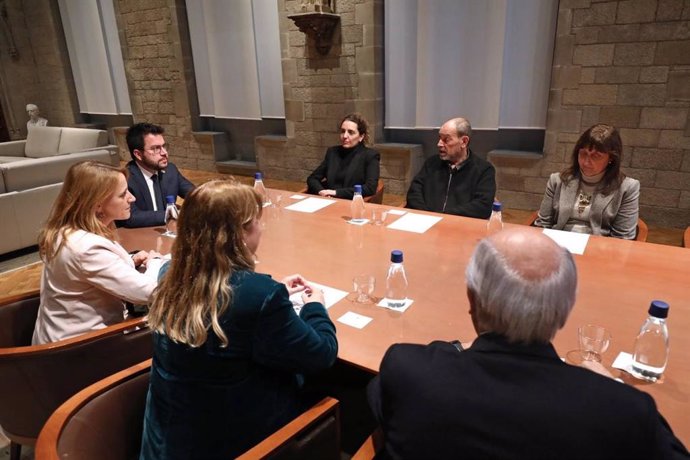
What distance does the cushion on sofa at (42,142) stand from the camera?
755cm

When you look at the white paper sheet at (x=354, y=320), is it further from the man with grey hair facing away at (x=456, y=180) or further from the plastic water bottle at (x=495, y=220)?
the man with grey hair facing away at (x=456, y=180)

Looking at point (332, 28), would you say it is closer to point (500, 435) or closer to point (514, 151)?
point (514, 151)

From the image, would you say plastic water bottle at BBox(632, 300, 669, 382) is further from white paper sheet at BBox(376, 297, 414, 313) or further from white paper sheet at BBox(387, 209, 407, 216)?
white paper sheet at BBox(387, 209, 407, 216)

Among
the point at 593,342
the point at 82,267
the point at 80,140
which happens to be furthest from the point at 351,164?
the point at 80,140

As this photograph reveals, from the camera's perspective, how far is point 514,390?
808mm

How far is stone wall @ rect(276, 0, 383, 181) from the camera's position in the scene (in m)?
5.56

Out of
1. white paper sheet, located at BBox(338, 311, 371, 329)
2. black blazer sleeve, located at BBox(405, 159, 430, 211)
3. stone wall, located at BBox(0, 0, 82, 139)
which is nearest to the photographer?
white paper sheet, located at BBox(338, 311, 371, 329)

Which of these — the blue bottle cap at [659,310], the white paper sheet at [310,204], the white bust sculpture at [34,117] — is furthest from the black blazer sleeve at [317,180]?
the white bust sculpture at [34,117]

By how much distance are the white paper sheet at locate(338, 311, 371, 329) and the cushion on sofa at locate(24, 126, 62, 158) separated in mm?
7535

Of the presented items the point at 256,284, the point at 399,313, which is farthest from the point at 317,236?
the point at 256,284

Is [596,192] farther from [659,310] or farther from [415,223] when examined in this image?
[659,310]

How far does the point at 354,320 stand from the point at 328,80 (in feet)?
16.3

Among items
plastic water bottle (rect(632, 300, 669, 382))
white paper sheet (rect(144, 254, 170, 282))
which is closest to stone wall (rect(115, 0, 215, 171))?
white paper sheet (rect(144, 254, 170, 282))

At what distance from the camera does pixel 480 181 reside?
3096 millimetres
